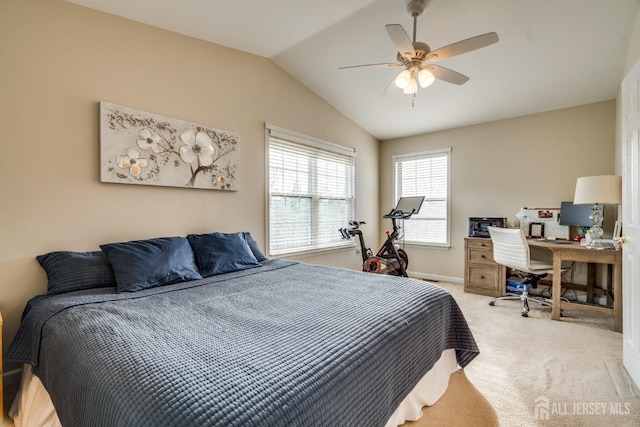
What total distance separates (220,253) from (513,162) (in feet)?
13.0

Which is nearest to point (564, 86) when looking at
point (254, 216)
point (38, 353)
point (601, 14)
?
point (601, 14)

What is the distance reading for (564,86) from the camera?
339 cm

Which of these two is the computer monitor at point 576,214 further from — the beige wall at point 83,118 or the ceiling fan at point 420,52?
the beige wall at point 83,118

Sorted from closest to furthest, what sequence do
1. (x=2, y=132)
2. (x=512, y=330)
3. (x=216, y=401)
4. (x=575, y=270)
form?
1. (x=216, y=401)
2. (x=2, y=132)
3. (x=512, y=330)
4. (x=575, y=270)

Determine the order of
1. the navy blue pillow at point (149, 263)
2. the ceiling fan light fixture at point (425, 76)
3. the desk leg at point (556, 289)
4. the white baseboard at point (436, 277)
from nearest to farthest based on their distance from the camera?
the navy blue pillow at point (149, 263), the ceiling fan light fixture at point (425, 76), the desk leg at point (556, 289), the white baseboard at point (436, 277)

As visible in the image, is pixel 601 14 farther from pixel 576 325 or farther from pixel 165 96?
pixel 165 96

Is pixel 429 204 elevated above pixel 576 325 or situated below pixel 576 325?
above

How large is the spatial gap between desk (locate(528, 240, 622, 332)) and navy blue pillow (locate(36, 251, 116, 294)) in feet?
13.3

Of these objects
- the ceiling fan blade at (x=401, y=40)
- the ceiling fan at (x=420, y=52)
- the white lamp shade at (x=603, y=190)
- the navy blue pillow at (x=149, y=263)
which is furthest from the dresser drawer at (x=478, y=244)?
the navy blue pillow at (x=149, y=263)

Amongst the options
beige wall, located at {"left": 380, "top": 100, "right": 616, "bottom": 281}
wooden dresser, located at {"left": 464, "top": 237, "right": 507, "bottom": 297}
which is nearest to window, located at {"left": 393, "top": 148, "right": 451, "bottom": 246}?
beige wall, located at {"left": 380, "top": 100, "right": 616, "bottom": 281}

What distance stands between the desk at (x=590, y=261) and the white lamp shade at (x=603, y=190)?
1.60 ft

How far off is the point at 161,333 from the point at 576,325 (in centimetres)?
366

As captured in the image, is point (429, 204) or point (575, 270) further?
point (429, 204)

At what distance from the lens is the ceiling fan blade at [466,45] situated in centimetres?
198
